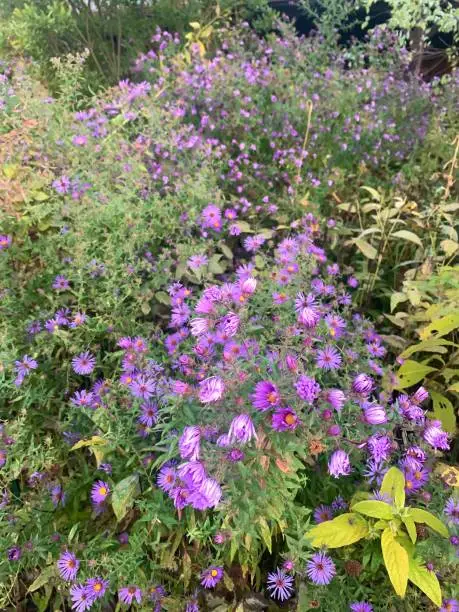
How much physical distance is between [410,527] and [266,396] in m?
0.56

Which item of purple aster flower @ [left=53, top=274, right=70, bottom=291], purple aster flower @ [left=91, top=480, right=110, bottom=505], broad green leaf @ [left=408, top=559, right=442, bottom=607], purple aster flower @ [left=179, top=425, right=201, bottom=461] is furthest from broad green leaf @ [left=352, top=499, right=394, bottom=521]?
purple aster flower @ [left=53, top=274, right=70, bottom=291]

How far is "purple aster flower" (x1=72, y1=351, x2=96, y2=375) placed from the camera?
5.78 feet

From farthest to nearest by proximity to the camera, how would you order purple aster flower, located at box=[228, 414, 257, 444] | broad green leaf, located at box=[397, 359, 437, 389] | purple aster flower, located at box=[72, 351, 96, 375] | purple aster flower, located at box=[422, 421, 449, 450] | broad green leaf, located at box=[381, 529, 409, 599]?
broad green leaf, located at box=[397, 359, 437, 389] < purple aster flower, located at box=[72, 351, 96, 375] < purple aster flower, located at box=[422, 421, 449, 450] < broad green leaf, located at box=[381, 529, 409, 599] < purple aster flower, located at box=[228, 414, 257, 444]

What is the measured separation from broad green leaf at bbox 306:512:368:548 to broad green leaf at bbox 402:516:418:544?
4.4 inches

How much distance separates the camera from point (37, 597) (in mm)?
1613

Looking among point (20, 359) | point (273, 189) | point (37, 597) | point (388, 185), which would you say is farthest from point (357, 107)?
point (37, 597)

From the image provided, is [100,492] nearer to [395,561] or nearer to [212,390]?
[212,390]

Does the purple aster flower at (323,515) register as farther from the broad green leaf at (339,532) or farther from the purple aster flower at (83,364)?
the purple aster flower at (83,364)

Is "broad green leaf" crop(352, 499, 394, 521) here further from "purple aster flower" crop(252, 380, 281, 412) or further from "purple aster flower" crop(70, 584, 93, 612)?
"purple aster flower" crop(70, 584, 93, 612)

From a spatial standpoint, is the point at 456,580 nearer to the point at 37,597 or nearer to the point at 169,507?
the point at 169,507

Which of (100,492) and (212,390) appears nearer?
(212,390)

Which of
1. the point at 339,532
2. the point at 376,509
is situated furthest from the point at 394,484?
the point at 339,532

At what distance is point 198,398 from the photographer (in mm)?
1328

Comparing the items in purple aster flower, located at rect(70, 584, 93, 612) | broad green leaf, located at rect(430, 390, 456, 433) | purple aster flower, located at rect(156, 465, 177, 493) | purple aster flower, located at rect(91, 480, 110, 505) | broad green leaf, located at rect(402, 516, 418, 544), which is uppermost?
purple aster flower, located at rect(156, 465, 177, 493)
